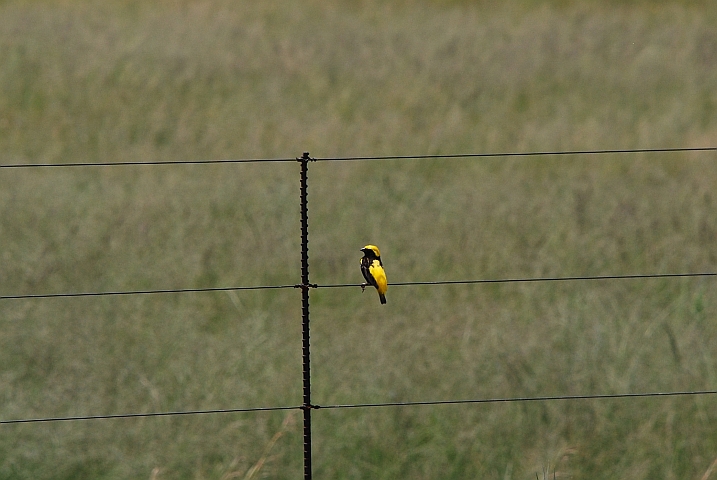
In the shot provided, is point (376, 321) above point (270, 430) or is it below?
above

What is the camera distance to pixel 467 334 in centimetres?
588

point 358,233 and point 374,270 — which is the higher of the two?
point 358,233

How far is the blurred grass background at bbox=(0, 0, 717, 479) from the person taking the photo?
5086 millimetres

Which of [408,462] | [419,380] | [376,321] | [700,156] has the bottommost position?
[408,462]

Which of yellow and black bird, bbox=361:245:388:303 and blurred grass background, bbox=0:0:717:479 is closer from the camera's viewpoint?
yellow and black bird, bbox=361:245:388:303

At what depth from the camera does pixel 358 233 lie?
24.4 feet

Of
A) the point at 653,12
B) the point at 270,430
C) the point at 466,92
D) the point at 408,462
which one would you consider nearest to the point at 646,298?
the point at 408,462

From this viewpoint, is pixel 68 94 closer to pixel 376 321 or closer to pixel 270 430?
pixel 376 321

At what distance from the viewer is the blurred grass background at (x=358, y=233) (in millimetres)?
5086

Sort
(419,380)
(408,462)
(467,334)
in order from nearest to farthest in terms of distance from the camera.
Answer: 1. (408,462)
2. (419,380)
3. (467,334)

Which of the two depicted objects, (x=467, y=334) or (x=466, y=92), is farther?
(x=466, y=92)

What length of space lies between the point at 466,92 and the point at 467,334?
5.01m

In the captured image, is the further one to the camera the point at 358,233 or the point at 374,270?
the point at 358,233

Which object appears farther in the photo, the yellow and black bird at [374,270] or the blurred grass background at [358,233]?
the blurred grass background at [358,233]
